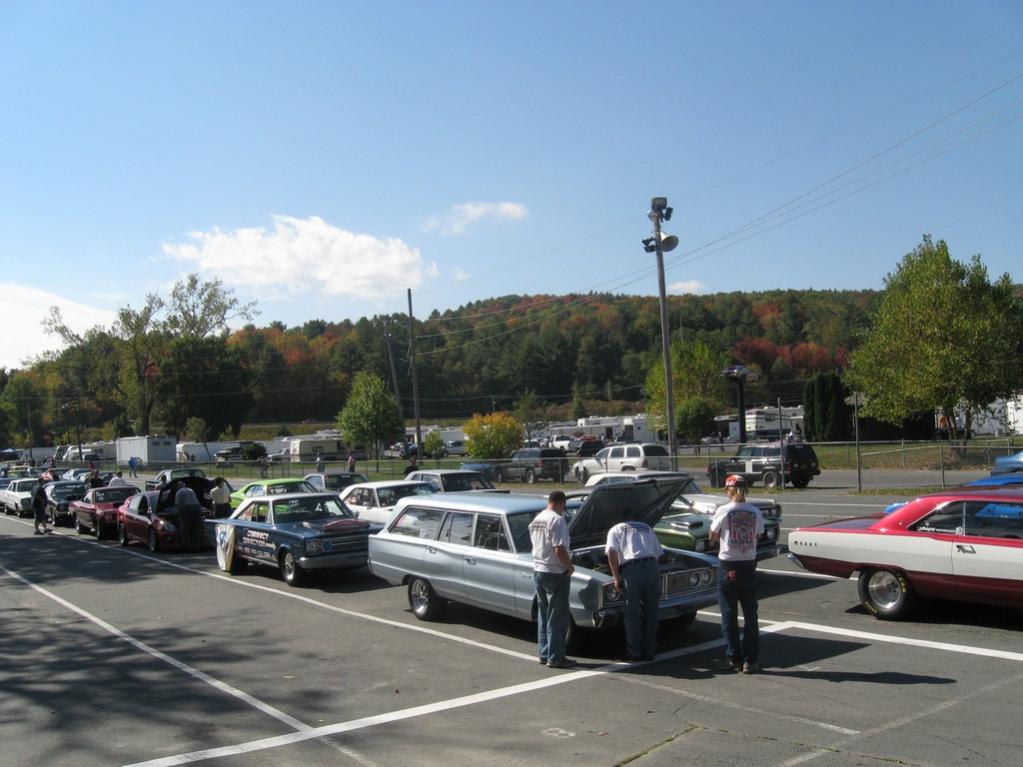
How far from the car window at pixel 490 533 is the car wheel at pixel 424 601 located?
113 cm

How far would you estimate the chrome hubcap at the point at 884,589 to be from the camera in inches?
386

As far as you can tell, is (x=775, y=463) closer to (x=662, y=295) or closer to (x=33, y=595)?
(x=662, y=295)

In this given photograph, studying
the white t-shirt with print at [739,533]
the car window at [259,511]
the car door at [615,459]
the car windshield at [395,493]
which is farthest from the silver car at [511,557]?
the car door at [615,459]

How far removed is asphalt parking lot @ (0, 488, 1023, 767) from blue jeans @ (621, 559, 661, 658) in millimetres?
272

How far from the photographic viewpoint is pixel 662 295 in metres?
31.0

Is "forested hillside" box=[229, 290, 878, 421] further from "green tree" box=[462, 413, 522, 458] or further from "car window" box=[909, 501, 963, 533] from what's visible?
"car window" box=[909, 501, 963, 533]

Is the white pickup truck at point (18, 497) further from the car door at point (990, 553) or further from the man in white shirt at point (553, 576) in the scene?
the car door at point (990, 553)

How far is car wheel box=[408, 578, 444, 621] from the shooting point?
35.1 ft

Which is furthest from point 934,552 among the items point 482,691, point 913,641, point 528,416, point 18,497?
point 528,416

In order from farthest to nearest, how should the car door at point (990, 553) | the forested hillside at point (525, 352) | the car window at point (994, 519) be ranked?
the forested hillside at point (525, 352)
the car window at point (994, 519)
the car door at point (990, 553)

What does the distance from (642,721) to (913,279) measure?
4321 cm

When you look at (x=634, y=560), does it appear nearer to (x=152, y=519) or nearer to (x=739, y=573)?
(x=739, y=573)

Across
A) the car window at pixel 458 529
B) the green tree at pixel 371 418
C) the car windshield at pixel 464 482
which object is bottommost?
the car windshield at pixel 464 482

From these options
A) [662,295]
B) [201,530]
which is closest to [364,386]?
[662,295]
